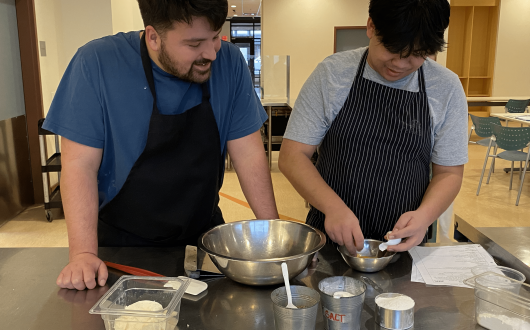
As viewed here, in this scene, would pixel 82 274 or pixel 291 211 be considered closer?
pixel 82 274

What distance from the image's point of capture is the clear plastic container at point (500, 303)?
0.94 m

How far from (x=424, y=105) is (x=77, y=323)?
45.2 inches

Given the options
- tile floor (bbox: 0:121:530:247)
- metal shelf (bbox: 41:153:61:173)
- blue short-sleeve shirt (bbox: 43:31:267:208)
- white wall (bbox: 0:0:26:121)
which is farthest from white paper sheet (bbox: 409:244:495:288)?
white wall (bbox: 0:0:26:121)

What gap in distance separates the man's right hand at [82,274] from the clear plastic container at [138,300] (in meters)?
0.18

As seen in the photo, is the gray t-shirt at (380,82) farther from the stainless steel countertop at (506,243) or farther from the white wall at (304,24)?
the white wall at (304,24)

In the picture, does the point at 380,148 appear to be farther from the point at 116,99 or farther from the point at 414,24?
the point at 116,99

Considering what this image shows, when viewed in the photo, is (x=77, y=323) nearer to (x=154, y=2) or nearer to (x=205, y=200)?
(x=205, y=200)

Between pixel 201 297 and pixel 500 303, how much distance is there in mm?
655

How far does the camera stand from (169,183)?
137cm

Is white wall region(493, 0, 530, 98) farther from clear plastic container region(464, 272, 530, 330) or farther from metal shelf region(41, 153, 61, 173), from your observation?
clear plastic container region(464, 272, 530, 330)

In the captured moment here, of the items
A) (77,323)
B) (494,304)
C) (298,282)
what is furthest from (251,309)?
(494,304)

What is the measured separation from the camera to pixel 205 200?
1.45 metres

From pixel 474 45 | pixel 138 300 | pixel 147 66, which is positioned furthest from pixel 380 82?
pixel 474 45

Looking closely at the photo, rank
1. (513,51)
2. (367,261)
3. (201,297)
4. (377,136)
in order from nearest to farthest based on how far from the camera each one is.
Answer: (201,297) → (367,261) → (377,136) → (513,51)
